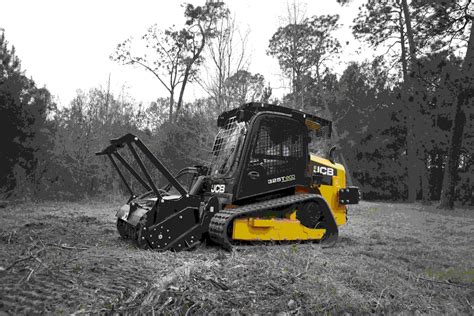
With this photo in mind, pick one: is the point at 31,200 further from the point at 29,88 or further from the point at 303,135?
the point at 303,135

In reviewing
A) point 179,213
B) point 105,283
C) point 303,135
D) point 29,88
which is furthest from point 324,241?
point 29,88

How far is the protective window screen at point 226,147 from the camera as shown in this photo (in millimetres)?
7320

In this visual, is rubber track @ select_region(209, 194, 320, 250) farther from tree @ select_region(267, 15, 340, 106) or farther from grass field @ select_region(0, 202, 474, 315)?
tree @ select_region(267, 15, 340, 106)

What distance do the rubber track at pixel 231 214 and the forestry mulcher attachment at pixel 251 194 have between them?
0.01 meters

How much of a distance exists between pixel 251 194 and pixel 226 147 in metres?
1.17

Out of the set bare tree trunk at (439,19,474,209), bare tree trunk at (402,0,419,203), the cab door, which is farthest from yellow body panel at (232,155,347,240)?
bare tree trunk at (402,0,419,203)

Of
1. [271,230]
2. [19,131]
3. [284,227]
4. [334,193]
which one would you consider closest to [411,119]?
[334,193]

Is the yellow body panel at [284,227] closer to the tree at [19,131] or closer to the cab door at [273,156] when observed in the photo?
the cab door at [273,156]

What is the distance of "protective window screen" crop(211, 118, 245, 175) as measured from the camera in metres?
7.32

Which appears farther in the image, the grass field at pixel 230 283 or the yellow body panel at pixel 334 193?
the yellow body panel at pixel 334 193

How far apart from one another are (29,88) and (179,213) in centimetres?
1665

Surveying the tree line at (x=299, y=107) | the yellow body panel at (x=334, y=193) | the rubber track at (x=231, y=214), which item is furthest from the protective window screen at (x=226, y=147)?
the tree line at (x=299, y=107)

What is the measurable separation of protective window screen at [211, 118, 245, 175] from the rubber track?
0.82 meters

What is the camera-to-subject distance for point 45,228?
26.9 feet
